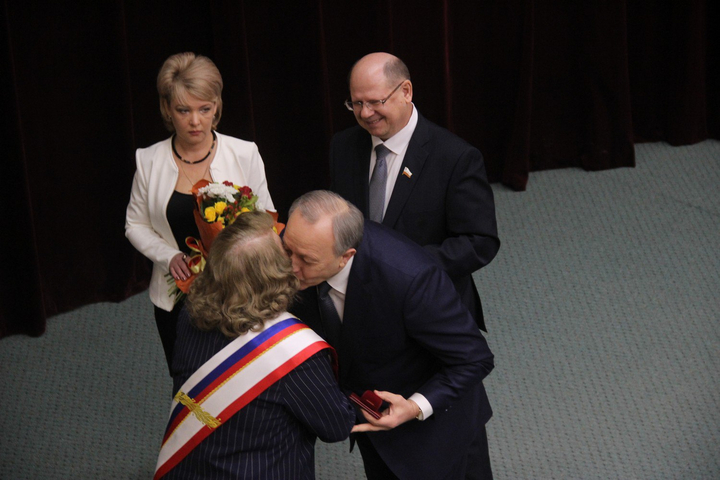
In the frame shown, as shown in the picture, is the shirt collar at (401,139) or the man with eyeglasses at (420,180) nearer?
the man with eyeglasses at (420,180)

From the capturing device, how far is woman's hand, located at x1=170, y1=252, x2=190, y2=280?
2451 mm

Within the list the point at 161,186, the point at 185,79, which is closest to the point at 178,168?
the point at 161,186

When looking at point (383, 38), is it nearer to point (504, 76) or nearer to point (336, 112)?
point (336, 112)

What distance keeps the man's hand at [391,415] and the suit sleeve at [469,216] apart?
1.99 feet

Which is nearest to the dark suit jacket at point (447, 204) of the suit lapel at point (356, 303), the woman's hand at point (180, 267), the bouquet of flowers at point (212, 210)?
→ the bouquet of flowers at point (212, 210)

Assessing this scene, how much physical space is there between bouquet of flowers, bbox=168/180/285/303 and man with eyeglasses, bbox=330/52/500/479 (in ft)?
1.39

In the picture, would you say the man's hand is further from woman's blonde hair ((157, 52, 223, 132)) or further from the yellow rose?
woman's blonde hair ((157, 52, 223, 132))

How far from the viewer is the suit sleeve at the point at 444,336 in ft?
6.20

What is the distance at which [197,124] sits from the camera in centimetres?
256

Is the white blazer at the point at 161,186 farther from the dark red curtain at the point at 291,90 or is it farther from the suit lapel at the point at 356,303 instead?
the dark red curtain at the point at 291,90

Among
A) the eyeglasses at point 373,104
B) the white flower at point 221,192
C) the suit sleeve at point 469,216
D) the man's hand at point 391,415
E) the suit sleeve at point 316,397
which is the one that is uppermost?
the eyeglasses at point 373,104

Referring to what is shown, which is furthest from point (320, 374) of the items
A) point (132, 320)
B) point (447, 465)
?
point (132, 320)

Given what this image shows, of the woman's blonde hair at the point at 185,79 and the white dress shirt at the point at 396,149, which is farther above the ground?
the woman's blonde hair at the point at 185,79

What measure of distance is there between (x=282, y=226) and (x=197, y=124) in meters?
0.51
